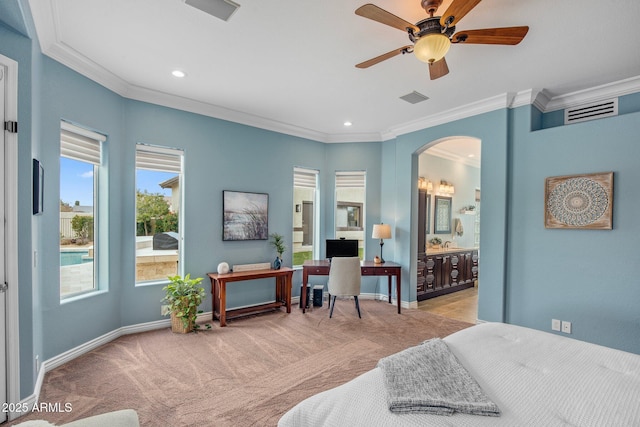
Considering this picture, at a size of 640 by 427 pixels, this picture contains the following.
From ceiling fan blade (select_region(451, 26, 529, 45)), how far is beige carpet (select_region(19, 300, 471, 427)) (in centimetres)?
270

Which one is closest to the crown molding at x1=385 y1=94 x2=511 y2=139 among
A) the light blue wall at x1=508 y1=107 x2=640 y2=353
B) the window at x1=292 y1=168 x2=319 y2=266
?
the light blue wall at x1=508 y1=107 x2=640 y2=353

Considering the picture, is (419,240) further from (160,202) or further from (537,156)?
(160,202)

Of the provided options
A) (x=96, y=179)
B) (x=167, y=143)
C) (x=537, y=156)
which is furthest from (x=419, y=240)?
(x=96, y=179)

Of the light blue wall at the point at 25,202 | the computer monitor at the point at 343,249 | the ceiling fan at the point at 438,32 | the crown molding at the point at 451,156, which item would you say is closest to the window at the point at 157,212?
the light blue wall at the point at 25,202

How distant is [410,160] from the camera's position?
467 centimetres

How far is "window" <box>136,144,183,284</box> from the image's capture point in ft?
11.8

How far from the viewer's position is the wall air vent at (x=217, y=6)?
2.04 meters

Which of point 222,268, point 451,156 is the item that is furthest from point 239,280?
point 451,156

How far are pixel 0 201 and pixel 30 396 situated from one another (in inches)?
53.7

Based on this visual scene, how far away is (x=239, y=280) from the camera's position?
152 inches

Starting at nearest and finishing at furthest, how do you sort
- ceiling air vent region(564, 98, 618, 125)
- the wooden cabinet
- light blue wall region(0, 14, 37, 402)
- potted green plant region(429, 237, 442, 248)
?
light blue wall region(0, 14, 37, 402) < ceiling air vent region(564, 98, 618, 125) < the wooden cabinet < potted green plant region(429, 237, 442, 248)

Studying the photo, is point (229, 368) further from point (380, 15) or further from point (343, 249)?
point (380, 15)

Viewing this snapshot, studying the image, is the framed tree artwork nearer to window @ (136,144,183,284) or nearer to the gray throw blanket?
window @ (136,144,183,284)

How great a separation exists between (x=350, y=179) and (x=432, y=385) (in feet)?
14.0
